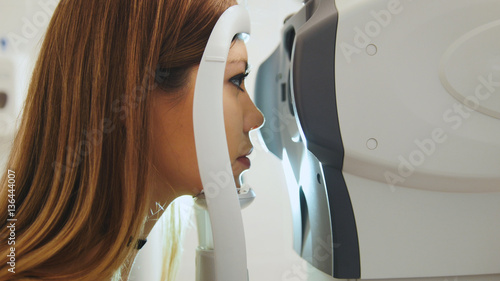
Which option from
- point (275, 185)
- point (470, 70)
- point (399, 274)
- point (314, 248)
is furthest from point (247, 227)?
point (470, 70)

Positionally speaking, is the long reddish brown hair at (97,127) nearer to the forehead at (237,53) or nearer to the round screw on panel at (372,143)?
the forehead at (237,53)

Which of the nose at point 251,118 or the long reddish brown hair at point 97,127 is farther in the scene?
the nose at point 251,118

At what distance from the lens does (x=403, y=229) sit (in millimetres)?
670

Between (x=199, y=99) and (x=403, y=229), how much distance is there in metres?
0.35

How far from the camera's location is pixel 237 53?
74cm

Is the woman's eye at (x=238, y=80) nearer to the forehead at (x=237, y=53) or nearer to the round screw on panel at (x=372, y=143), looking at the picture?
the forehead at (x=237, y=53)

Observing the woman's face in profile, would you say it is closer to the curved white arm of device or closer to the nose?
the nose

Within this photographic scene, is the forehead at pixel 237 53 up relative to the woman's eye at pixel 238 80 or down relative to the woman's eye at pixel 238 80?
up

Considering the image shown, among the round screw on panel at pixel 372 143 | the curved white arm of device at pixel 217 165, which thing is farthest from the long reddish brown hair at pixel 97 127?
the round screw on panel at pixel 372 143

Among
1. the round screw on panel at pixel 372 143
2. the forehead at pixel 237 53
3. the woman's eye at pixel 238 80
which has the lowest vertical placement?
the round screw on panel at pixel 372 143

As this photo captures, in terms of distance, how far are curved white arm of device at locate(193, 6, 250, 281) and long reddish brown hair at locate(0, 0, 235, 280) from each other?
123 millimetres

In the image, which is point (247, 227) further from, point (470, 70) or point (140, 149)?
point (470, 70)

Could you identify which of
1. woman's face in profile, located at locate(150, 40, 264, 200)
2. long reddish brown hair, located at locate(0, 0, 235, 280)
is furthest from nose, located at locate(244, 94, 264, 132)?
long reddish brown hair, located at locate(0, 0, 235, 280)

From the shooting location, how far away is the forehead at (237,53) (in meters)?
0.73
